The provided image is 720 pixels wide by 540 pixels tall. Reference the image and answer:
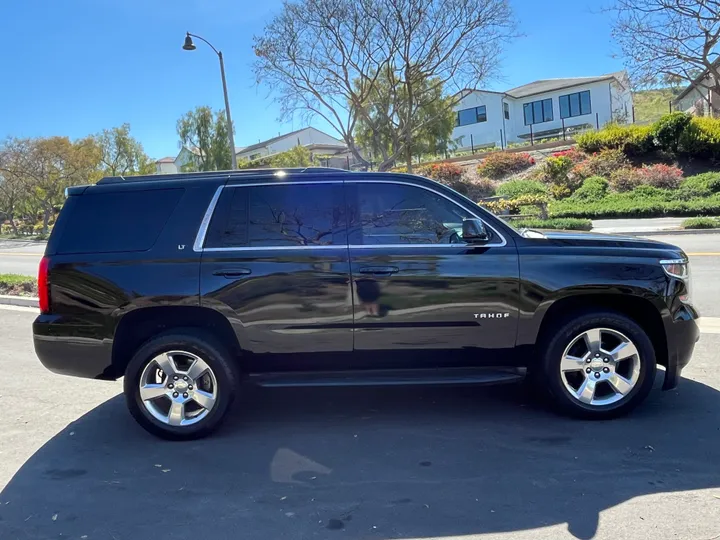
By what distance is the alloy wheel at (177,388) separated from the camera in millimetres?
4098

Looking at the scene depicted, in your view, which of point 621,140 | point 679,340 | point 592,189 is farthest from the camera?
point 621,140

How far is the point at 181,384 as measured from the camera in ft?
13.5

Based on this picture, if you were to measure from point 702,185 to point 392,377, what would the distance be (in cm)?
2442

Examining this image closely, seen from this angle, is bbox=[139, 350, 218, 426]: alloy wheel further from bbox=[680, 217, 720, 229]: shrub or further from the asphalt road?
bbox=[680, 217, 720, 229]: shrub

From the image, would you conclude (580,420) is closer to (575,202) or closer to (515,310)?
(515,310)

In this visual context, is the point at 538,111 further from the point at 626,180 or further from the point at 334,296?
the point at 334,296

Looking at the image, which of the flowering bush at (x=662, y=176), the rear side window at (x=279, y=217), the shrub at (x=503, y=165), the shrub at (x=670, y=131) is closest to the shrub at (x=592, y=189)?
the flowering bush at (x=662, y=176)

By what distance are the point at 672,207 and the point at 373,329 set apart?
819 inches

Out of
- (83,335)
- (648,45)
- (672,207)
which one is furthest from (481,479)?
(648,45)

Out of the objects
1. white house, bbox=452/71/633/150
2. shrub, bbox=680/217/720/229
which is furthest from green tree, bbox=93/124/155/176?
shrub, bbox=680/217/720/229

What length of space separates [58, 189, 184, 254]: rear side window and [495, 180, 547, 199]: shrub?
25.6m

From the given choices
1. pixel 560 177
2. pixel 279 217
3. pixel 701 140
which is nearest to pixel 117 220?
pixel 279 217

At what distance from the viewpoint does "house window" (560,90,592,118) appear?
4984 cm

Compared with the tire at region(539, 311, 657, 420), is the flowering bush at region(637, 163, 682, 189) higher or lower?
higher
